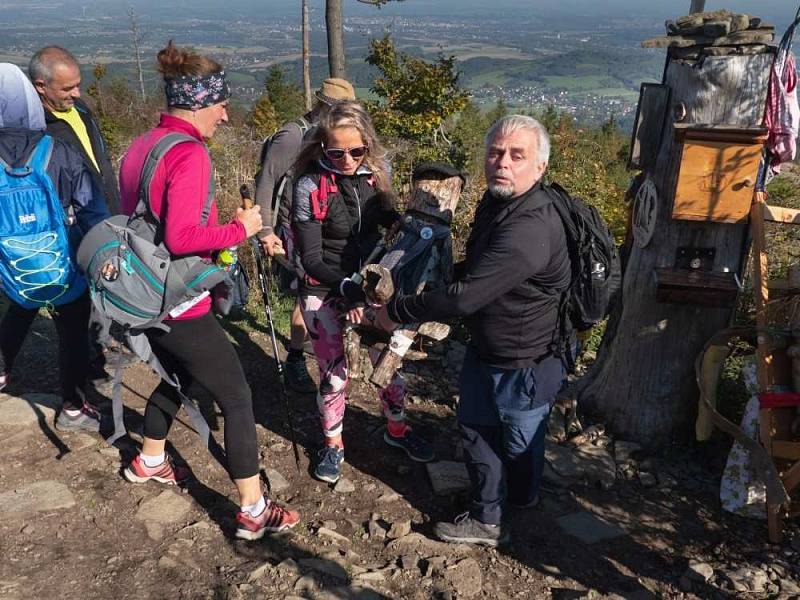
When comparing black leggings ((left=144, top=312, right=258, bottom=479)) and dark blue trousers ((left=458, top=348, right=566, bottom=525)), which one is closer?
black leggings ((left=144, top=312, right=258, bottom=479))

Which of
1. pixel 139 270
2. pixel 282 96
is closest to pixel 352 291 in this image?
pixel 139 270

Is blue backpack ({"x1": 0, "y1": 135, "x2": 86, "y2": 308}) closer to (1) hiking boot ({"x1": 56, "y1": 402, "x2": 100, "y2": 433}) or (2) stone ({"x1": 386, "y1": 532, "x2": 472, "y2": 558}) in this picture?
(1) hiking boot ({"x1": 56, "y1": 402, "x2": 100, "y2": 433})

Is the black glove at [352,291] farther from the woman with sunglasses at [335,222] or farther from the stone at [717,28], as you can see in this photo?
the stone at [717,28]

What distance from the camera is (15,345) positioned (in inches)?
141

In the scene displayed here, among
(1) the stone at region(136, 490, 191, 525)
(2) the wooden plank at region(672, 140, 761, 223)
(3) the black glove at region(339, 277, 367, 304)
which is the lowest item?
(1) the stone at region(136, 490, 191, 525)

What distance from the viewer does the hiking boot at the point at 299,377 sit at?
4.33 meters

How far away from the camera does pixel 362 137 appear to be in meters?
2.97

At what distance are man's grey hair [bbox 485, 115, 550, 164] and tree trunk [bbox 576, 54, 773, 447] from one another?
38.6 inches

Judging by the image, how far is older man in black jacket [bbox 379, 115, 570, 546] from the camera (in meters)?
2.41

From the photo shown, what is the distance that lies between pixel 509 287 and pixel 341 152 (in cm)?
106

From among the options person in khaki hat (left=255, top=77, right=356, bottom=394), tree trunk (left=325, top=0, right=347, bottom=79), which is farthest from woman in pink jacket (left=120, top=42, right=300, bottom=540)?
tree trunk (left=325, top=0, right=347, bottom=79)

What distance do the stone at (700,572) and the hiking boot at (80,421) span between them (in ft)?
10.1

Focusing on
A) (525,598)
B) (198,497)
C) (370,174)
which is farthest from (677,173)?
(198,497)

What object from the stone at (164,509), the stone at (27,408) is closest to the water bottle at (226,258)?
the stone at (164,509)
